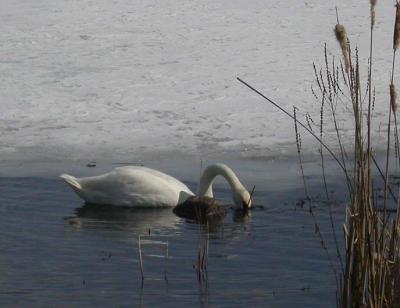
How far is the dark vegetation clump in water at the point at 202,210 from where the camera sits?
8641 millimetres

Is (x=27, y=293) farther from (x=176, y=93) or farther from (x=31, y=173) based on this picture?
(x=176, y=93)

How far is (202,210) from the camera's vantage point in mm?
8719

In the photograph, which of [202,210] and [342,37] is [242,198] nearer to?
[202,210]

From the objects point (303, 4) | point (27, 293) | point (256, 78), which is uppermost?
point (303, 4)

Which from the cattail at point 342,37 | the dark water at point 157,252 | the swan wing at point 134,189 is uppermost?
the cattail at point 342,37

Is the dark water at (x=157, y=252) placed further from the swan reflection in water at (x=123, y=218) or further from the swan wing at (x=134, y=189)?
the swan wing at (x=134, y=189)

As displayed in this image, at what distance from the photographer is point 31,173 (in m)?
10.0

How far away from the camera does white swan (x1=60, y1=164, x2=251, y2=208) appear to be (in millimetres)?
9281

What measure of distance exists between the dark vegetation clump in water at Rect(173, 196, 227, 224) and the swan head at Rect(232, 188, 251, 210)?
0.12 metres

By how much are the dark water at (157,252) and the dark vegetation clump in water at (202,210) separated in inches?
3.5

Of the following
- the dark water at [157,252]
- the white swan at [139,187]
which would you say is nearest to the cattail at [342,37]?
the dark water at [157,252]

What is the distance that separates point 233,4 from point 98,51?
284cm

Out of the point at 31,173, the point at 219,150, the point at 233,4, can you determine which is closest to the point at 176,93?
the point at 219,150

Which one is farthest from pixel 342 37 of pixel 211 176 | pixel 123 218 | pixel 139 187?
pixel 139 187
